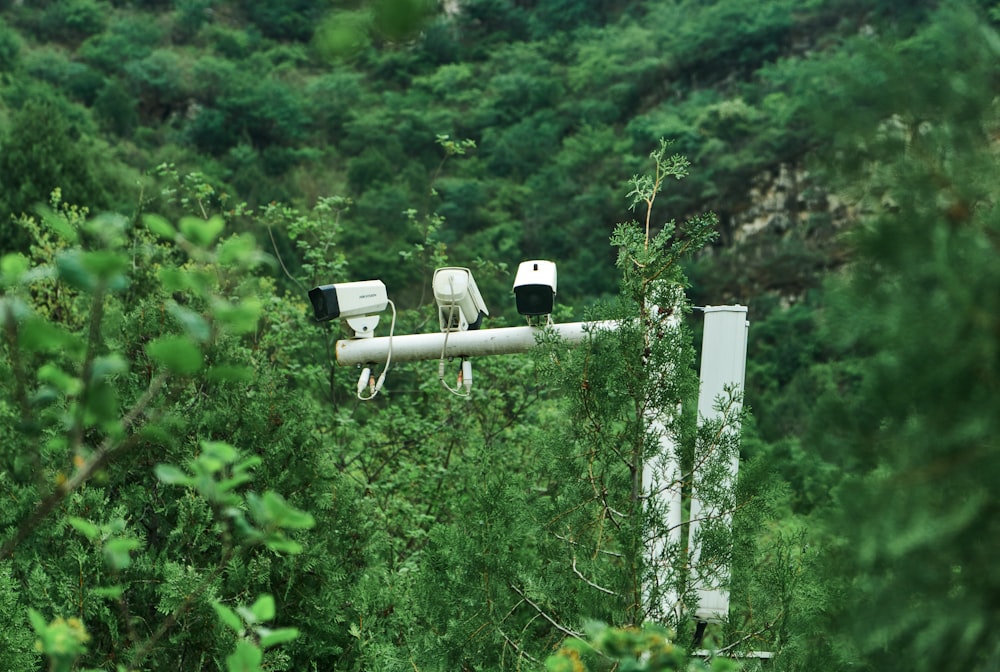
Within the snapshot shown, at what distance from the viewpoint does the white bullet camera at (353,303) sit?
15.7ft

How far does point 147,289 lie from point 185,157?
74.6 feet

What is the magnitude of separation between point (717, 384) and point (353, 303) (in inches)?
62.4

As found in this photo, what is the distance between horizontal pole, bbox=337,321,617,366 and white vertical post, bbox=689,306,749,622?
0.62 m

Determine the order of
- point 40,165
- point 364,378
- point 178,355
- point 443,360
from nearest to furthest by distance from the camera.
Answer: point 178,355 < point 443,360 < point 364,378 < point 40,165

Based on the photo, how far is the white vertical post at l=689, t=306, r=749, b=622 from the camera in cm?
337

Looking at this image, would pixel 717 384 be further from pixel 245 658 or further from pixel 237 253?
pixel 237 253

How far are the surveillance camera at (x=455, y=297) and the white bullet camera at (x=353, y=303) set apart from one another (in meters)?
0.27

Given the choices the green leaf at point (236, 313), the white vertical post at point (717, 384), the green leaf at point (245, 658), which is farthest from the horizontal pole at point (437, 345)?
the green leaf at point (236, 313)

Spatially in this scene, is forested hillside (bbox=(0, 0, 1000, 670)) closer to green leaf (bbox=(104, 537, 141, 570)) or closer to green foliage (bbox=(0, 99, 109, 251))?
→ green leaf (bbox=(104, 537, 141, 570))

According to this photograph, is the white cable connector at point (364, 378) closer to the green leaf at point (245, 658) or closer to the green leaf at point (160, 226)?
the green leaf at point (245, 658)

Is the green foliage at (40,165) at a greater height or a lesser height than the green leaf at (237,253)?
lesser

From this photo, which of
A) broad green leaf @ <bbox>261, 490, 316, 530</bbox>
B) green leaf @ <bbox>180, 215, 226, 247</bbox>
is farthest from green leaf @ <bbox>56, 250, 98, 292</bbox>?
broad green leaf @ <bbox>261, 490, 316, 530</bbox>

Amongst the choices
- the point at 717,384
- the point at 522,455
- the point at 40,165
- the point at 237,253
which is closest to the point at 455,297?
the point at 717,384

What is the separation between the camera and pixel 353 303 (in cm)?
485
